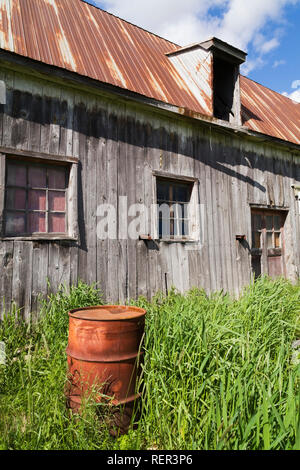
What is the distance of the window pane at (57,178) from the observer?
4.33 meters

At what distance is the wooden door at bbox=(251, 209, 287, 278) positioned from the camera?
7.23 meters

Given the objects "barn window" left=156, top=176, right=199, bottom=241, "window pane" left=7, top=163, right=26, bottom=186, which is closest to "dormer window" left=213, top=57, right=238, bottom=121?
"barn window" left=156, top=176, right=199, bottom=241

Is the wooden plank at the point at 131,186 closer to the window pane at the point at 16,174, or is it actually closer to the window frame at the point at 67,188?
the window frame at the point at 67,188

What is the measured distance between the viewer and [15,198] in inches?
158

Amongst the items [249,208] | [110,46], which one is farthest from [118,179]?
[249,208]

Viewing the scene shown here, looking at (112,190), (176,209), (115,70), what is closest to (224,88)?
(115,70)

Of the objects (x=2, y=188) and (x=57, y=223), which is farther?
(x=57, y=223)

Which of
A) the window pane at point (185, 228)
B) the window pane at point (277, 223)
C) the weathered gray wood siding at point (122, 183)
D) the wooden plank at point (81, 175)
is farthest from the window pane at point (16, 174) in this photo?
the window pane at point (277, 223)

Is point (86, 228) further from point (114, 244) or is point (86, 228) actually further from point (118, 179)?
point (118, 179)

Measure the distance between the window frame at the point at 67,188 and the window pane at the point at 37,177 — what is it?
0.31ft

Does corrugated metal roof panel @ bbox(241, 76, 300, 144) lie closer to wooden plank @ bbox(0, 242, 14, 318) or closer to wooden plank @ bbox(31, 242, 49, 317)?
wooden plank @ bbox(31, 242, 49, 317)

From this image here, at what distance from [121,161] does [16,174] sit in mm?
1598

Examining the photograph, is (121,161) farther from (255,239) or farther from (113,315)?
(255,239)
